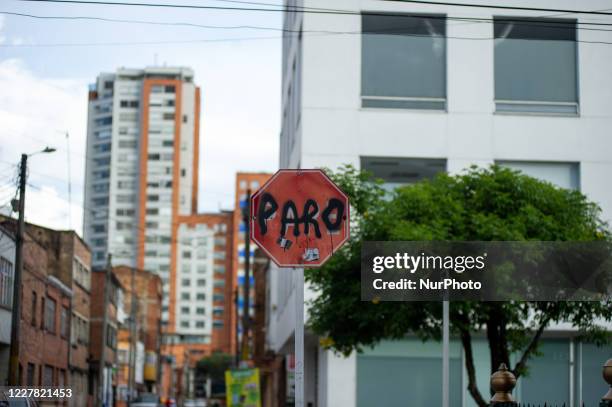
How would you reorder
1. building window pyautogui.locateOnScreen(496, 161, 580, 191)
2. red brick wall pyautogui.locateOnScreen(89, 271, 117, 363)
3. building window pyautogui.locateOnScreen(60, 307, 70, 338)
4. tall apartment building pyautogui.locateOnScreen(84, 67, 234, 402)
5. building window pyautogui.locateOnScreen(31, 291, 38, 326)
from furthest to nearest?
tall apartment building pyautogui.locateOnScreen(84, 67, 234, 402) < red brick wall pyautogui.locateOnScreen(89, 271, 117, 363) < building window pyautogui.locateOnScreen(60, 307, 70, 338) < building window pyautogui.locateOnScreen(31, 291, 38, 326) < building window pyautogui.locateOnScreen(496, 161, 580, 191)

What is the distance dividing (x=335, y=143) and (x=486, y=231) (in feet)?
41.1

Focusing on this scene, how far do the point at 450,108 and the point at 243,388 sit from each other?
34.9 feet

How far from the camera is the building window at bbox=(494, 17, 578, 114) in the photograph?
3070 cm

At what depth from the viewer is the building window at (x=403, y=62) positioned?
1193 inches

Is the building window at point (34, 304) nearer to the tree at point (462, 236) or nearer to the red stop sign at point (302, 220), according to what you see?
the tree at point (462, 236)

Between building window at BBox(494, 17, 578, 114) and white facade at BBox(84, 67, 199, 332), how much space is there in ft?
487

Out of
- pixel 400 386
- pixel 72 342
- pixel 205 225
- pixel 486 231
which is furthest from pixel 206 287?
pixel 486 231

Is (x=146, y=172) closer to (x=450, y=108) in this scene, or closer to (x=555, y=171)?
(x=450, y=108)

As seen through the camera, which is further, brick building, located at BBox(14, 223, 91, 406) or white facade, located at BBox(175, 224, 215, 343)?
white facade, located at BBox(175, 224, 215, 343)

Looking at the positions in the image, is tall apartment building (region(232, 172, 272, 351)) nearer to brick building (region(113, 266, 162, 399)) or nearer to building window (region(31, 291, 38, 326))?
brick building (region(113, 266, 162, 399))

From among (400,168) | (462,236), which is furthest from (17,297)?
(462,236)

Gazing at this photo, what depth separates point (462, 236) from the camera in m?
18.2

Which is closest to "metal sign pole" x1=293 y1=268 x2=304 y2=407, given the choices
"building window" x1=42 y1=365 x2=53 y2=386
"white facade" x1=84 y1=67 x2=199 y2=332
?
"building window" x1=42 y1=365 x2=53 y2=386

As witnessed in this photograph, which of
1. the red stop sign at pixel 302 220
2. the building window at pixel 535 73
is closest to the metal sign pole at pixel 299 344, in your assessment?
the red stop sign at pixel 302 220
